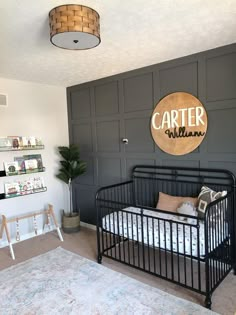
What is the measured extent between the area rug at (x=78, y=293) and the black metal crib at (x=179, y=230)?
191 mm

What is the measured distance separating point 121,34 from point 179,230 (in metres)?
1.86

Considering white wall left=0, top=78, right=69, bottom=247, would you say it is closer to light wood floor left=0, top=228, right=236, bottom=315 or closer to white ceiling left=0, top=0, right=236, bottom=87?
light wood floor left=0, top=228, right=236, bottom=315

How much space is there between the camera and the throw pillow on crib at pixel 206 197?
251 centimetres

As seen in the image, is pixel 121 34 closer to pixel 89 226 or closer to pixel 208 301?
pixel 208 301

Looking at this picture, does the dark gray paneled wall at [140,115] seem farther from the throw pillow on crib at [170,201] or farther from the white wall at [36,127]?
the throw pillow on crib at [170,201]

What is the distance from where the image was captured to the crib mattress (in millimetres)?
2238

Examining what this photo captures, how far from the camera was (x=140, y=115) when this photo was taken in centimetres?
336

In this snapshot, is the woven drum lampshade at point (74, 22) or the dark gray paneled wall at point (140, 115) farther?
the dark gray paneled wall at point (140, 115)

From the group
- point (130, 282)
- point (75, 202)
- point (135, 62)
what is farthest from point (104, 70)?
point (130, 282)

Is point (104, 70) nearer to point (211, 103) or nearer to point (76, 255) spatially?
point (211, 103)

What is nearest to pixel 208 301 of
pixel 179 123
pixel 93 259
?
pixel 93 259

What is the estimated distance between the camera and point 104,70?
334 cm

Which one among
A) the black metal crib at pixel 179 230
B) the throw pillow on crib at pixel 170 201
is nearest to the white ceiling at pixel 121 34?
the black metal crib at pixel 179 230

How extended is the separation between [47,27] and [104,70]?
4.57 ft
